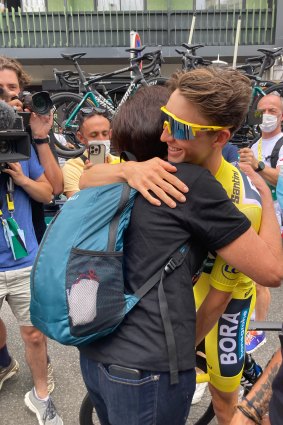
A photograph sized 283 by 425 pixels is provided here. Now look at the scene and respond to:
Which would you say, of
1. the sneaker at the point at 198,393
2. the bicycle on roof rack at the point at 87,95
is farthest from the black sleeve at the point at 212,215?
the bicycle on roof rack at the point at 87,95

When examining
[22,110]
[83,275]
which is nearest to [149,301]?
[83,275]

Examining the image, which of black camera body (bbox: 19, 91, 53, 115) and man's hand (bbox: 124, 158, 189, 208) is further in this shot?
black camera body (bbox: 19, 91, 53, 115)

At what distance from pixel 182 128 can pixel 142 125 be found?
131 mm

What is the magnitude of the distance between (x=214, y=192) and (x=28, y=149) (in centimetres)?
121

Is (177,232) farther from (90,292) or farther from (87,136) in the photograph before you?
(87,136)

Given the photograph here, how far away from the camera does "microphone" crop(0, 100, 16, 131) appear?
1906 mm

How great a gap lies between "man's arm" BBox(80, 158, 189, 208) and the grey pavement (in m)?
1.69

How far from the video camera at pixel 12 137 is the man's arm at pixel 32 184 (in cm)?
7

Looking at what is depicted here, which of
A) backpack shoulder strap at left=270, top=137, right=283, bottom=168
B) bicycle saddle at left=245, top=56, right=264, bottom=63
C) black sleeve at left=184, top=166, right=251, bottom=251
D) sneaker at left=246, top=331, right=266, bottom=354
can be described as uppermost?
bicycle saddle at left=245, top=56, right=264, bottom=63

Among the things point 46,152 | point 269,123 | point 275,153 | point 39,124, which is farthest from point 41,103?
point 269,123

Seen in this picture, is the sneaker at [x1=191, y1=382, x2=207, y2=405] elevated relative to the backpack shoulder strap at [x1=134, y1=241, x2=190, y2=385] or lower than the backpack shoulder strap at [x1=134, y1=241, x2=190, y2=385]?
lower

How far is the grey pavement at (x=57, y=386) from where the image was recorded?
246 cm

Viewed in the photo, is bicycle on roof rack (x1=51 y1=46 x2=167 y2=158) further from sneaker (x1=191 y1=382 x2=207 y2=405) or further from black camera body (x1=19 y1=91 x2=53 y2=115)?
sneaker (x1=191 y1=382 x2=207 y2=405)

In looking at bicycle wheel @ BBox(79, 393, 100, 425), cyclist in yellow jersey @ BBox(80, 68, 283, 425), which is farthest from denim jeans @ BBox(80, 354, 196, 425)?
bicycle wheel @ BBox(79, 393, 100, 425)
